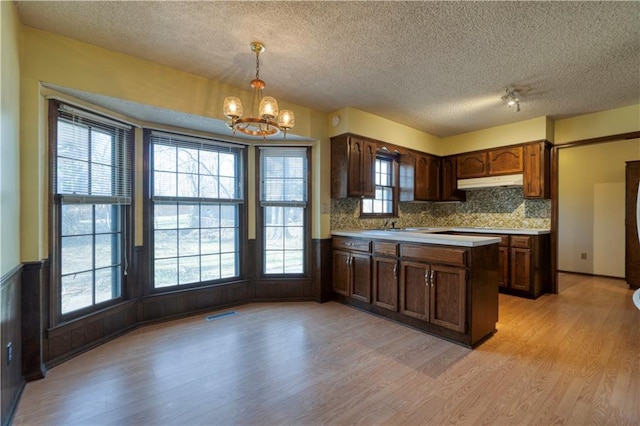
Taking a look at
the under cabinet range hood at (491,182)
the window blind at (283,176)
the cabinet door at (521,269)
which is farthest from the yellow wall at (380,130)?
the cabinet door at (521,269)

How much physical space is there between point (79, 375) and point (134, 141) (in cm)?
212

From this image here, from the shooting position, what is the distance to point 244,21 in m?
2.09

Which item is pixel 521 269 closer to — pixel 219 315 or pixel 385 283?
pixel 385 283

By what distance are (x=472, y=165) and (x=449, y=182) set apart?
47 centimetres

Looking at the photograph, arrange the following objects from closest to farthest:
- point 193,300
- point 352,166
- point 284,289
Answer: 1. point 193,300
2. point 352,166
3. point 284,289

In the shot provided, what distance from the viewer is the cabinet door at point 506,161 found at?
4.33 m

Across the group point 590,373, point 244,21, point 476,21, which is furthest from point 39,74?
point 590,373

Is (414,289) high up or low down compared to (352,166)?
down

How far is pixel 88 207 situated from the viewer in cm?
265

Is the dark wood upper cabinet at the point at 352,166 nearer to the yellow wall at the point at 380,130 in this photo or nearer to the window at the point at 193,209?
the yellow wall at the point at 380,130

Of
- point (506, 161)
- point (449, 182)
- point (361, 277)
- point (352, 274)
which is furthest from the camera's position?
point (449, 182)

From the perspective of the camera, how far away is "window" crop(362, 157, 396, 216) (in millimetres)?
4523

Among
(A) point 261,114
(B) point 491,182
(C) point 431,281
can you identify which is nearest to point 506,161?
(B) point 491,182

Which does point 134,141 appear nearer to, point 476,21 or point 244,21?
point 244,21
